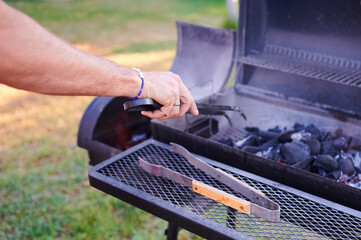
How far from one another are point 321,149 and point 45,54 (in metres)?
1.33

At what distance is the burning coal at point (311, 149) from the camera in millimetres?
1560

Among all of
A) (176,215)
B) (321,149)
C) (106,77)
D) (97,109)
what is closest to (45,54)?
(106,77)

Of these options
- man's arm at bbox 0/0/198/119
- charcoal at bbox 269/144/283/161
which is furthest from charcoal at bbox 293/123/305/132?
man's arm at bbox 0/0/198/119

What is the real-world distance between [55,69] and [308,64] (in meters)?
1.44

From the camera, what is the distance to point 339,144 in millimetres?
1778

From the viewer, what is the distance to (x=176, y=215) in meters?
1.17

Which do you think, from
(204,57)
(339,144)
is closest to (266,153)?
(339,144)

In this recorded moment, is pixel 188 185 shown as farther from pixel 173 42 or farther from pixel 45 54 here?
pixel 173 42

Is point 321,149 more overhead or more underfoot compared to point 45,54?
more underfoot

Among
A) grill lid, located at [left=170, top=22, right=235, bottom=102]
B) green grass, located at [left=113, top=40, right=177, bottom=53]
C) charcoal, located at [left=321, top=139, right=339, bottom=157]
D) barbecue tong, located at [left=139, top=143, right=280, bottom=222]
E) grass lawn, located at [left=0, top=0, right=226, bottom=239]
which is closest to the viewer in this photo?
barbecue tong, located at [left=139, top=143, right=280, bottom=222]

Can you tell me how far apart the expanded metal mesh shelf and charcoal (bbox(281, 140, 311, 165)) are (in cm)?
36

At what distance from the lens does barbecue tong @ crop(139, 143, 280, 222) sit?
110cm

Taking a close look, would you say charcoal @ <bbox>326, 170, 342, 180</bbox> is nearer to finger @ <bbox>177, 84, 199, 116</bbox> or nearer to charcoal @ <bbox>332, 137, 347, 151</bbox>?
charcoal @ <bbox>332, 137, 347, 151</bbox>

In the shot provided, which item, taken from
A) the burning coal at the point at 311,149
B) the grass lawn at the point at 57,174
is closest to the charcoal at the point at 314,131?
the burning coal at the point at 311,149
